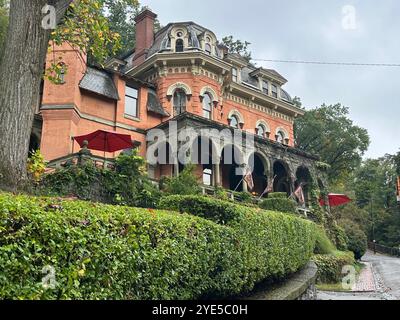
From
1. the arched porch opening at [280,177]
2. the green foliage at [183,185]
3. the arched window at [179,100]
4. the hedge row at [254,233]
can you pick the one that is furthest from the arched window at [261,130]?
the hedge row at [254,233]

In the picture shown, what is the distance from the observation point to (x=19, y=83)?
859 centimetres

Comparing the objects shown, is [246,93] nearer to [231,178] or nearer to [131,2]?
[231,178]

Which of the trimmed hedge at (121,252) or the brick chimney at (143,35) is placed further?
the brick chimney at (143,35)

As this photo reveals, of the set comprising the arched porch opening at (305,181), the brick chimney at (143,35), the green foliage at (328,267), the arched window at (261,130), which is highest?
the brick chimney at (143,35)

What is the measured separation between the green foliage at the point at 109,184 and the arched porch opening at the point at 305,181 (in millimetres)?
15368

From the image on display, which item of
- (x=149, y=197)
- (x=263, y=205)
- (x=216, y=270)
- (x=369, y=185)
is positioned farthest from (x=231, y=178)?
(x=369, y=185)

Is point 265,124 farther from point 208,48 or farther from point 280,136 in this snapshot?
point 208,48

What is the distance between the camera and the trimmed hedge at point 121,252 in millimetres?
3805

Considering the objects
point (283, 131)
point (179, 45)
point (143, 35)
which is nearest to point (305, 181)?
point (283, 131)

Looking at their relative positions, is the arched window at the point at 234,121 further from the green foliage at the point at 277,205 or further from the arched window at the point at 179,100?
the green foliage at the point at 277,205

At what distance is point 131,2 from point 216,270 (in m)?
8.43

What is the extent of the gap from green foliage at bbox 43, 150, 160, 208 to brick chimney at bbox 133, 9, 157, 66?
1559 centimetres

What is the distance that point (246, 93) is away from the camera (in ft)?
107

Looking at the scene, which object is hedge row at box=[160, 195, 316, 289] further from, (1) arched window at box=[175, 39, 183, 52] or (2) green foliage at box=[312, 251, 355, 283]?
(1) arched window at box=[175, 39, 183, 52]
